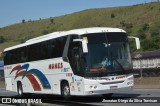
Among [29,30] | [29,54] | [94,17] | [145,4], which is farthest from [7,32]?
[29,54]

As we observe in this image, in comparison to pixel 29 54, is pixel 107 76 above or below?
below

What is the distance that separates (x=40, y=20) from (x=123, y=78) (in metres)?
160

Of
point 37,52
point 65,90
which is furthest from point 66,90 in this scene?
Result: point 37,52

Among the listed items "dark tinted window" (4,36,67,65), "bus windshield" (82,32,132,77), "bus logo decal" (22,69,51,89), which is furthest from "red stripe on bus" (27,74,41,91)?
"bus windshield" (82,32,132,77)

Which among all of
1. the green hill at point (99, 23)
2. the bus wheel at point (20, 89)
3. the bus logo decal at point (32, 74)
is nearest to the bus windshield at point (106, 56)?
the bus logo decal at point (32, 74)

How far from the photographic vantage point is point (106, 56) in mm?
18172

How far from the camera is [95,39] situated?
1855cm

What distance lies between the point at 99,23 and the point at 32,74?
114 m

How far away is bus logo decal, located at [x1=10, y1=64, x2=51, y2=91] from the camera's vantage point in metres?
22.8

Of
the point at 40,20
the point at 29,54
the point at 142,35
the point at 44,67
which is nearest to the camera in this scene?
the point at 44,67

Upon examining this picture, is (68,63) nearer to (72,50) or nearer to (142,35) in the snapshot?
(72,50)

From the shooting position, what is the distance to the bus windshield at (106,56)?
59.3 ft

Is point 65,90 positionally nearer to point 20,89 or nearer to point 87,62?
point 87,62

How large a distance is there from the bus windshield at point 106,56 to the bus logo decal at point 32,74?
15.4ft
